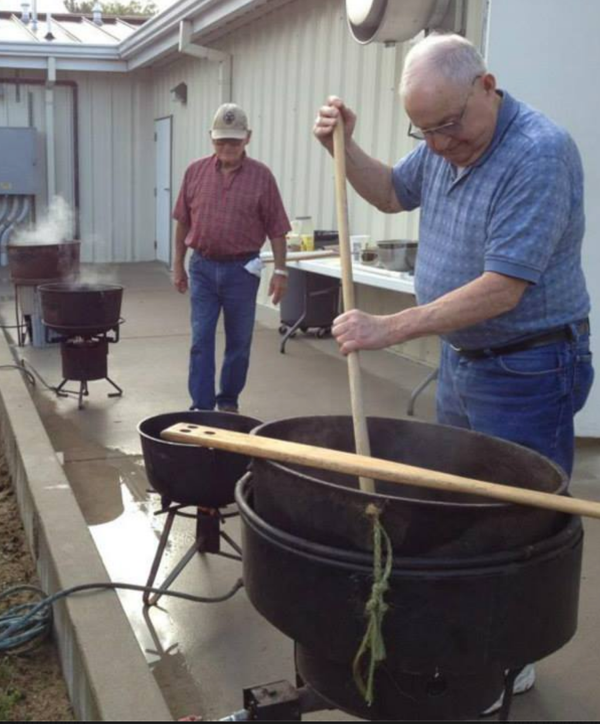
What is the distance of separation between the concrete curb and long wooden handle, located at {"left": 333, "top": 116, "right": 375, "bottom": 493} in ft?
2.84

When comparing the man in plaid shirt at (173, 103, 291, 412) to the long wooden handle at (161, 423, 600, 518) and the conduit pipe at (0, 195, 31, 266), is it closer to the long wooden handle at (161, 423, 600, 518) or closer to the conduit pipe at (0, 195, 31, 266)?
the long wooden handle at (161, 423, 600, 518)

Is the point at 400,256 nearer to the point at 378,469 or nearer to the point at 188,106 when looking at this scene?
the point at 378,469

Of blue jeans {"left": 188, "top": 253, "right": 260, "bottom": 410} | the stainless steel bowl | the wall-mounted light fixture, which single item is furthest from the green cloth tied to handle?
the wall-mounted light fixture

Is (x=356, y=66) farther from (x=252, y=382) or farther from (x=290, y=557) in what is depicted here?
(x=290, y=557)

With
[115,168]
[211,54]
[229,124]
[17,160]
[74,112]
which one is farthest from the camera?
[115,168]

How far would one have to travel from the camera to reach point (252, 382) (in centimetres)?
679

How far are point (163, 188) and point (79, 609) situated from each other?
1226 centimetres

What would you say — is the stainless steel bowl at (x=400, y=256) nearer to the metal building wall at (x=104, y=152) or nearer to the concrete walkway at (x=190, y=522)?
the concrete walkway at (x=190, y=522)

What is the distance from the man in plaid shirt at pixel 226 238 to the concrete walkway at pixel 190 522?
23.0 inches

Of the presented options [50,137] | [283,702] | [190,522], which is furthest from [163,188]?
[283,702]

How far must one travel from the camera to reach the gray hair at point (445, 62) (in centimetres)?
213

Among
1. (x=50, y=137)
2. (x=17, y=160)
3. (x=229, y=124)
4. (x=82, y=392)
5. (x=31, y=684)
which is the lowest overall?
(x=31, y=684)

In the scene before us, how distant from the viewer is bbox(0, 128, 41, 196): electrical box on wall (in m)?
13.7

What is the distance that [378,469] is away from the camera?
174 centimetres
